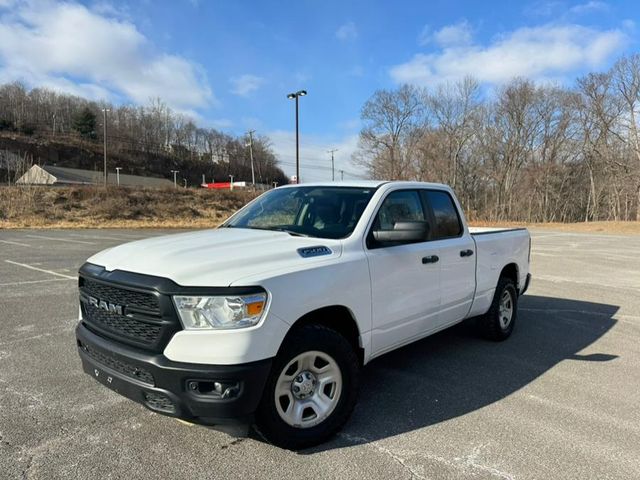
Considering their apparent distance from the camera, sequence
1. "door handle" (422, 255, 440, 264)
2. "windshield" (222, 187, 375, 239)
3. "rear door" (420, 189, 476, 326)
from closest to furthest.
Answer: "windshield" (222, 187, 375, 239), "door handle" (422, 255, 440, 264), "rear door" (420, 189, 476, 326)

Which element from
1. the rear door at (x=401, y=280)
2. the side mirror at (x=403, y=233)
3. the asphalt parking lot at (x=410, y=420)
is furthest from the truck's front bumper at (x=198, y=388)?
the side mirror at (x=403, y=233)

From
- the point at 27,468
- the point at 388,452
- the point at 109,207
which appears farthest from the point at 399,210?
the point at 109,207

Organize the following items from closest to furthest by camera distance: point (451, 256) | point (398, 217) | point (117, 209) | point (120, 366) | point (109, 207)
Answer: point (120, 366), point (398, 217), point (451, 256), point (109, 207), point (117, 209)

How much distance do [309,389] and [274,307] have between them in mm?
737

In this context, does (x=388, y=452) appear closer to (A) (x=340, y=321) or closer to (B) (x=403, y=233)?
(A) (x=340, y=321)

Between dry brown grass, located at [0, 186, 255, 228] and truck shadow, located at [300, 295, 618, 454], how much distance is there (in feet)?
91.2

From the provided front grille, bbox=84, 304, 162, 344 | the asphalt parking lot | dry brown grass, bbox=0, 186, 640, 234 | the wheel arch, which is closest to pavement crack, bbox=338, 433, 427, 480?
the asphalt parking lot

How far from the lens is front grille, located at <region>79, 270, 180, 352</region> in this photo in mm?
2668

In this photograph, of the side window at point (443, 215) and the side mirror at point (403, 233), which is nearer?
the side mirror at point (403, 233)

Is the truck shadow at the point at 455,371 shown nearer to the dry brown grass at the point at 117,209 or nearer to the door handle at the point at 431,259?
the door handle at the point at 431,259

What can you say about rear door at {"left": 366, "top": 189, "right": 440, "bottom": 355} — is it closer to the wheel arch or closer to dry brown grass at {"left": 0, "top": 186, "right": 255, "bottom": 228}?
the wheel arch

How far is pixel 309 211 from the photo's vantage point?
13.4 feet

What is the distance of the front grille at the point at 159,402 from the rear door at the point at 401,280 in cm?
155

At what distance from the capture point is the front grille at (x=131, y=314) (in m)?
2.67
